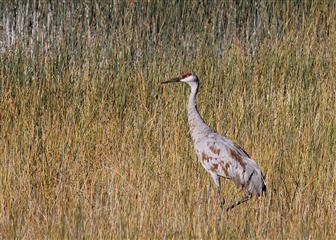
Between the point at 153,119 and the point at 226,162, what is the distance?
1017 mm

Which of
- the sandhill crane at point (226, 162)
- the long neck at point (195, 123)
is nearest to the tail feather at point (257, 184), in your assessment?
the sandhill crane at point (226, 162)

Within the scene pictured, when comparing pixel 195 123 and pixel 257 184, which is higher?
pixel 195 123

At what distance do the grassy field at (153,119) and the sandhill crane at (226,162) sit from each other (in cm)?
10

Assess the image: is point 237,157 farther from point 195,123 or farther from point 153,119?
point 153,119

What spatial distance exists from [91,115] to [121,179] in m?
1.41

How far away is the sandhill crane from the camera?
4859 mm

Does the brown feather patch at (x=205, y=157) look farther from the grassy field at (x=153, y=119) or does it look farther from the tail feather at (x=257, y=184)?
the tail feather at (x=257, y=184)

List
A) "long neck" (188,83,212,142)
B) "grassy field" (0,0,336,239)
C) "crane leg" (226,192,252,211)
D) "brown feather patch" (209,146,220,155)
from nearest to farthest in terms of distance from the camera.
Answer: "grassy field" (0,0,336,239) < "crane leg" (226,192,252,211) < "brown feather patch" (209,146,220,155) < "long neck" (188,83,212,142)

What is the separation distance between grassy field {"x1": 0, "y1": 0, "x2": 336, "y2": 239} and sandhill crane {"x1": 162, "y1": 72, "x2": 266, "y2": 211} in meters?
0.10

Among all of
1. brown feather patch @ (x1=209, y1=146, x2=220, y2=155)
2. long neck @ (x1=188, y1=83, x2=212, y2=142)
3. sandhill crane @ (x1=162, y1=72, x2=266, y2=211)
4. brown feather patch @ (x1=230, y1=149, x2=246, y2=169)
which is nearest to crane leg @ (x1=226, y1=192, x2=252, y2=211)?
sandhill crane @ (x1=162, y1=72, x2=266, y2=211)

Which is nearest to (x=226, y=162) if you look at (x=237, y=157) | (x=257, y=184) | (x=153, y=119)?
(x=237, y=157)

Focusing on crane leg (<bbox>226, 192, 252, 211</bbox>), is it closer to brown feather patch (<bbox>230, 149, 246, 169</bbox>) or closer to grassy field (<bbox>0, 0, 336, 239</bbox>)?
grassy field (<bbox>0, 0, 336, 239</bbox>)

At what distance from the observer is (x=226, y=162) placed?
5.09 metres

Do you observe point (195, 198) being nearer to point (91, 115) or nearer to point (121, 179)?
point (121, 179)
